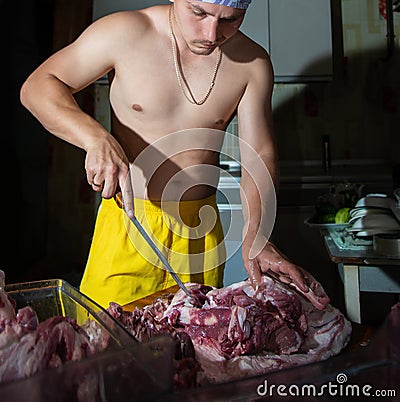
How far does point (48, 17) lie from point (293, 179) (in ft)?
5.72

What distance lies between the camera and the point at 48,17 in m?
2.88

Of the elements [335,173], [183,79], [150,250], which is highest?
[183,79]

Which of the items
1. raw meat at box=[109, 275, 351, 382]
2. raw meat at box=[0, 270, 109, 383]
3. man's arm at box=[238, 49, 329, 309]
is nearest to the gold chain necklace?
man's arm at box=[238, 49, 329, 309]

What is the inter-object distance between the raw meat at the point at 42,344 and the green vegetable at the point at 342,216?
1.36m

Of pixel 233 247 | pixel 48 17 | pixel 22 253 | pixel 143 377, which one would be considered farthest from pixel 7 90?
pixel 143 377

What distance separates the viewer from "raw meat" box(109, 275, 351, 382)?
2.41ft

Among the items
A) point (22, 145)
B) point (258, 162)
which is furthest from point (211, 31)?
point (22, 145)

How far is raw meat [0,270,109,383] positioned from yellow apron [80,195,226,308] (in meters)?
A: 0.77

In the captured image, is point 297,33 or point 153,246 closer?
point 153,246

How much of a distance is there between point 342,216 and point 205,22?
3.13ft

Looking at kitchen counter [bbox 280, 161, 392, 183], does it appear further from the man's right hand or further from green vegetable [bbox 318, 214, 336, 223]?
the man's right hand

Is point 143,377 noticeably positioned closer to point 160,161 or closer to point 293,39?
point 160,161

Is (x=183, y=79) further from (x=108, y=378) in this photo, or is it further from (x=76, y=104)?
(x=108, y=378)

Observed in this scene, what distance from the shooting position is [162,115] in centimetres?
137
